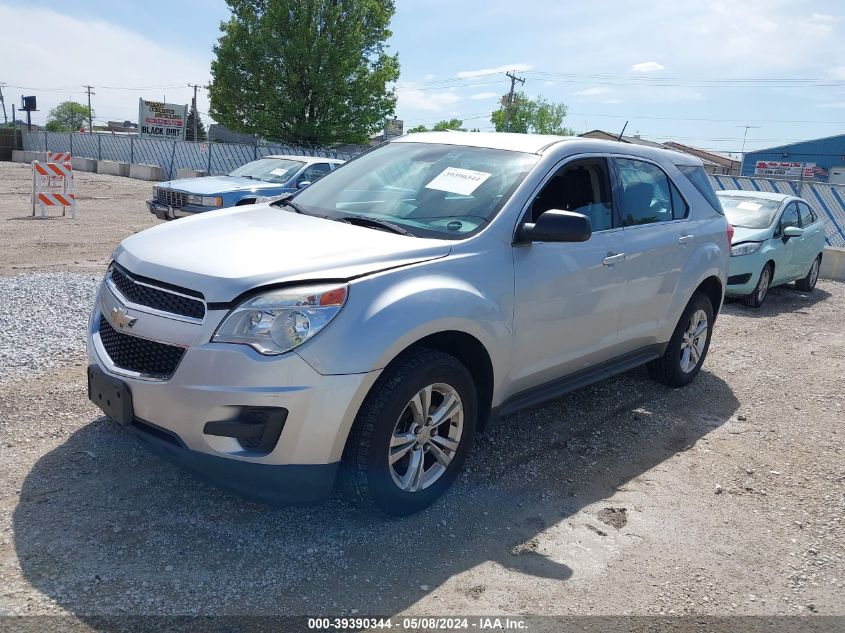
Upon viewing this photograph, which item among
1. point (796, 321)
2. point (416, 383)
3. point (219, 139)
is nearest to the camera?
point (416, 383)

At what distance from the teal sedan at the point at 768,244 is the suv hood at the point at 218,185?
25.6 ft

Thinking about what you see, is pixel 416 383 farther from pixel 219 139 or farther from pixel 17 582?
pixel 219 139

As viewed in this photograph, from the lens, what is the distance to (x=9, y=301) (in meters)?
6.41

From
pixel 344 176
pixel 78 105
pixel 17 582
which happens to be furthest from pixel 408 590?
pixel 78 105

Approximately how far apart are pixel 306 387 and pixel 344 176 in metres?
2.12

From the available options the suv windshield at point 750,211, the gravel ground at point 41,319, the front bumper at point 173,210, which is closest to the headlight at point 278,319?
the gravel ground at point 41,319

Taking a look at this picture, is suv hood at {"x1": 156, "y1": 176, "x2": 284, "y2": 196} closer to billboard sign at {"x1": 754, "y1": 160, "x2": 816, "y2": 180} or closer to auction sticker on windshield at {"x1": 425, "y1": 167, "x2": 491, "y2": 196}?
auction sticker on windshield at {"x1": 425, "y1": 167, "x2": 491, "y2": 196}

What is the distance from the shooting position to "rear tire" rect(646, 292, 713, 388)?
5434 mm

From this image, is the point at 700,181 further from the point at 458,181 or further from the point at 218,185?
the point at 218,185

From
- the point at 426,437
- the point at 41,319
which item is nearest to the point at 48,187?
the point at 41,319

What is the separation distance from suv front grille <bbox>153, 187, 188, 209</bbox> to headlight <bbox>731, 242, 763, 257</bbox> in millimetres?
8849

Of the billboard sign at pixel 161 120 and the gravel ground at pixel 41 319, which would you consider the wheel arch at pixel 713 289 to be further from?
the billboard sign at pixel 161 120

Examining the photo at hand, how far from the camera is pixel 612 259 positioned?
14.1 feet

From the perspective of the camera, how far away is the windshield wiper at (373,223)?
11.7ft
